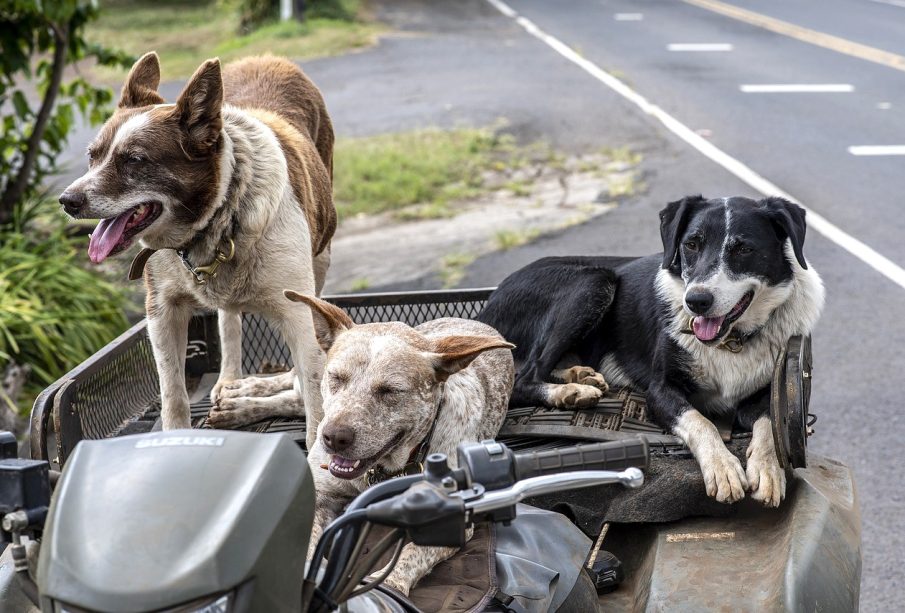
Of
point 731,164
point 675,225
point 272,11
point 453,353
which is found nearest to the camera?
point 453,353

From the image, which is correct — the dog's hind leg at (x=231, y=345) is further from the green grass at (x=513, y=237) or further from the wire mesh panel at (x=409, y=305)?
the green grass at (x=513, y=237)

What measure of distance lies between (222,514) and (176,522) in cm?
6

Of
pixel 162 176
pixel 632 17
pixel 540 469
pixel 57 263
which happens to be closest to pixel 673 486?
pixel 540 469

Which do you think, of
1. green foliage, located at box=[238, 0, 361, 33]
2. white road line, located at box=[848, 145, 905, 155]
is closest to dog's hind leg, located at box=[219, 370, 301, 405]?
white road line, located at box=[848, 145, 905, 155]

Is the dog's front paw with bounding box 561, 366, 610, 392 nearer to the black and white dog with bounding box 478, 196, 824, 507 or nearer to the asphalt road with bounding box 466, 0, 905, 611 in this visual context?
the black and white dog with bounding box 478, 196, 824, 507

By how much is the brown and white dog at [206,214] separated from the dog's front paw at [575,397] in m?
0.80

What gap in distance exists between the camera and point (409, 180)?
10398 millimetres

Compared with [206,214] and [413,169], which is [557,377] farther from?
[413,169]

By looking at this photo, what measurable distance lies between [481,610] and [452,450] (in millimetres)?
613

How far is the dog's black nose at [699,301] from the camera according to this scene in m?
3.33

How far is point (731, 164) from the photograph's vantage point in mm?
10391

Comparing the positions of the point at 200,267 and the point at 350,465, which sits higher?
the point at 200,267

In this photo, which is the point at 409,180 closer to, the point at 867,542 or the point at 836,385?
the point at 836,385

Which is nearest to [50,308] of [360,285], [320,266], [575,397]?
[360,285]
